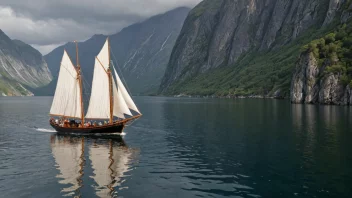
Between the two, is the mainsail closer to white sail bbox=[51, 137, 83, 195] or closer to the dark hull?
the dark hull

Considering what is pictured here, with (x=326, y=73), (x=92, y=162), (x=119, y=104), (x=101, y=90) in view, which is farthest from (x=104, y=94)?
(x=326, y=73)

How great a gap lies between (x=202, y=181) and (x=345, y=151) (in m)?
26.4

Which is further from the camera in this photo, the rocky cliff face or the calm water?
the rocky cliff face

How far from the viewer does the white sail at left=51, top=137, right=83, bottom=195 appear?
34.8m

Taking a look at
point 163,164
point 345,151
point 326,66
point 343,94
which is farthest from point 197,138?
point 326,66

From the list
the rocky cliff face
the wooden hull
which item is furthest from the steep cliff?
the wooden hull

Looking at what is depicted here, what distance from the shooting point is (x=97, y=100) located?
7275cm

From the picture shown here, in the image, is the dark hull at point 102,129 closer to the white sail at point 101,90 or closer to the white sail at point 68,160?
the white sail at point 101,90

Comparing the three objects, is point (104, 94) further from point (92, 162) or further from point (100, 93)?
point (92, 162)

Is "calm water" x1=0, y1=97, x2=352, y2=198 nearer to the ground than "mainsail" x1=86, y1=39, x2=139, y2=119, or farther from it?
nearer to the ground

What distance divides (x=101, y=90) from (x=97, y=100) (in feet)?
8.53

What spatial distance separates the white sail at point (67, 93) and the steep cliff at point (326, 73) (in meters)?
131

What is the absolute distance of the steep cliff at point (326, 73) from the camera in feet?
539

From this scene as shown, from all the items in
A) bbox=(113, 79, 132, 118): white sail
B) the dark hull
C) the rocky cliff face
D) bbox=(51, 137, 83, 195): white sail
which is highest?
the rocky cliff face
